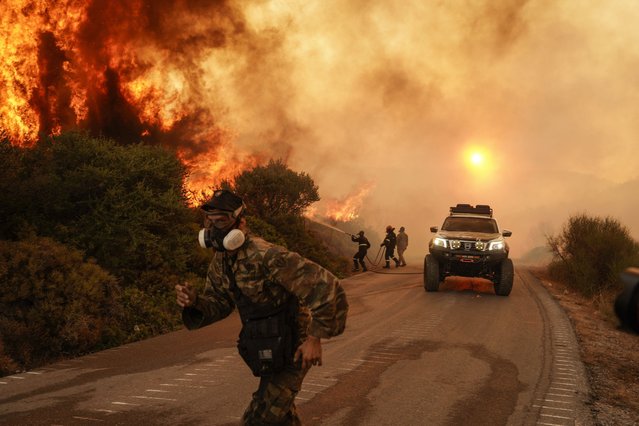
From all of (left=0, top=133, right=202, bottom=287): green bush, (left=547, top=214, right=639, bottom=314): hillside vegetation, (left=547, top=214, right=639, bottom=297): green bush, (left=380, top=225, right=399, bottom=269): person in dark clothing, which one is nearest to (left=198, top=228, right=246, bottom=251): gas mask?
(left=0, top=133, right=202, bottom=287): green bush

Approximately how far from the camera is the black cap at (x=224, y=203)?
137 inches

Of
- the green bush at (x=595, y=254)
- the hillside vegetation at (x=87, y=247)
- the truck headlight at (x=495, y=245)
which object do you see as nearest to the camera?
the hillside vegetation at (x=87, y=247)

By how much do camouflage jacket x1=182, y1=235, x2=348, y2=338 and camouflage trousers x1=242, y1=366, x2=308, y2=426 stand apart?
0.31 meters

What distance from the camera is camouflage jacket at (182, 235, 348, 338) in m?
3.29

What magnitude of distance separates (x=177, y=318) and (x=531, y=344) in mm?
5908

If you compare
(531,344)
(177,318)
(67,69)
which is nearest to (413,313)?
(531,344)

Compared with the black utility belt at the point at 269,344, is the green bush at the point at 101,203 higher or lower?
higher

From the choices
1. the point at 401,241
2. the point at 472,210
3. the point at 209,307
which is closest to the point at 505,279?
the point at 472,210

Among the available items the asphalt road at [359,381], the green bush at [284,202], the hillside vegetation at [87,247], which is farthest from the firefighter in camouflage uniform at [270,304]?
the green bush at [284,202]

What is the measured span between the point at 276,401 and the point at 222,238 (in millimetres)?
1040

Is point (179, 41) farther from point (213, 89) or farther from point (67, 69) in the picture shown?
point (67, 69)

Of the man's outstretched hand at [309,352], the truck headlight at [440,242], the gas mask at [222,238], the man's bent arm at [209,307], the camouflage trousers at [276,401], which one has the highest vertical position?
the truck headlight at [440,242]

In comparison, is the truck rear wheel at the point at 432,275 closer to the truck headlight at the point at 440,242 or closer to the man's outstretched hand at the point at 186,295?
the truck headlight at the point at 440,242

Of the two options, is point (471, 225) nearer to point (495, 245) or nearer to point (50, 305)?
point (495, 245)
